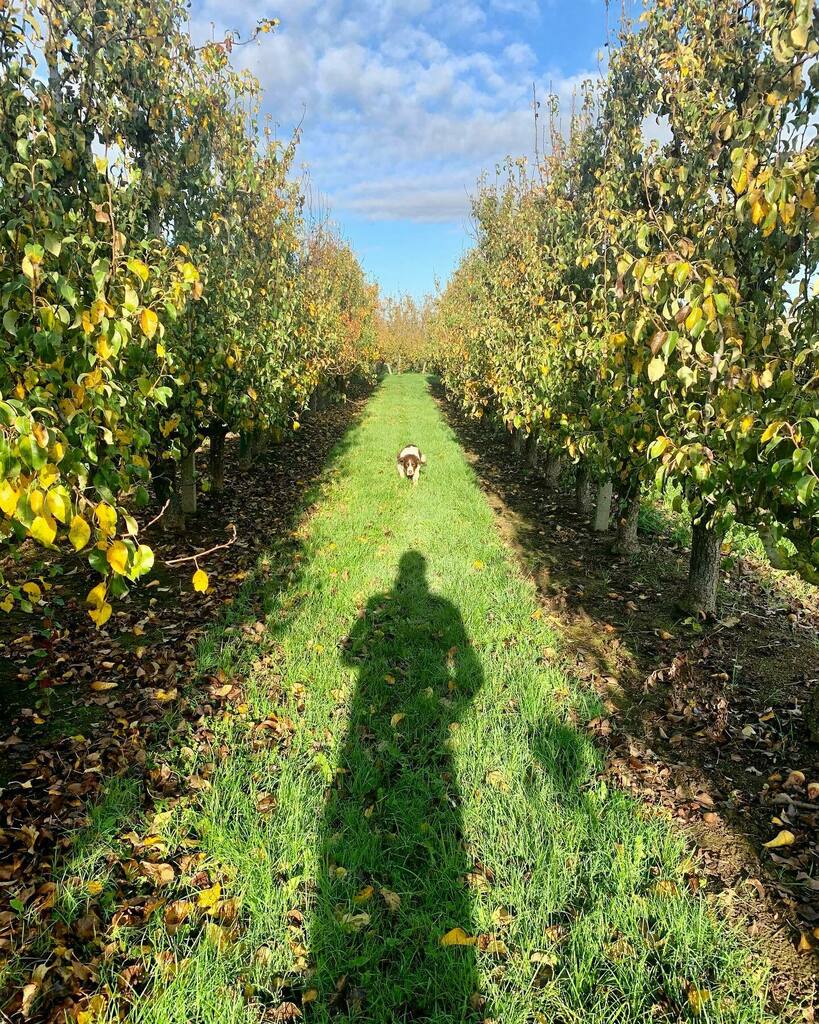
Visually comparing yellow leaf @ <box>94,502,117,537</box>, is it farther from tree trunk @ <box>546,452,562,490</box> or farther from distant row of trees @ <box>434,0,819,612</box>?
tree trunk @ <box>546,452,562,490</box>

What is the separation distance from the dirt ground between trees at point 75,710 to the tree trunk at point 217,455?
5.79 ft

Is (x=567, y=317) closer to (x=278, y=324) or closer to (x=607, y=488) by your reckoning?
(x=607, y=488)

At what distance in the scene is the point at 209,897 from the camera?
8.77 feet

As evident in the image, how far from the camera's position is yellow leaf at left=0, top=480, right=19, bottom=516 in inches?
58.9

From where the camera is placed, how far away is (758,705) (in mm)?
4270

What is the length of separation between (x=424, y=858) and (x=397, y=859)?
0.14 metres

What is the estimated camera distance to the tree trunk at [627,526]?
23.0 ft

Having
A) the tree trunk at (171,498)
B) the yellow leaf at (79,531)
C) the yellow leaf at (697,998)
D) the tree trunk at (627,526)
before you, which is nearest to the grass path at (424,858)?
the yellow leaf at (697,998)

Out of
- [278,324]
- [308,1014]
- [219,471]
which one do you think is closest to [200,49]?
[278,324]

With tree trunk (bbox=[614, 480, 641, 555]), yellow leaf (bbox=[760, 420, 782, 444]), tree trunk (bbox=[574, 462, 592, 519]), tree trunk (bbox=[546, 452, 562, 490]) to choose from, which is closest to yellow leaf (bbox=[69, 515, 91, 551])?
yellow leaf (bbox=[760, 420, 782, 444])

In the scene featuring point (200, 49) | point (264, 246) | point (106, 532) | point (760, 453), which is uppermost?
point (200, 49)

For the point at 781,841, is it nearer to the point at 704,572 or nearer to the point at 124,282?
the point at 704,572

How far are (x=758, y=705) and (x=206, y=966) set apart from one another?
397 cm

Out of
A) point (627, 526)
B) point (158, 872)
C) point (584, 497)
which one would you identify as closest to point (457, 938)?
point (158, 872)
